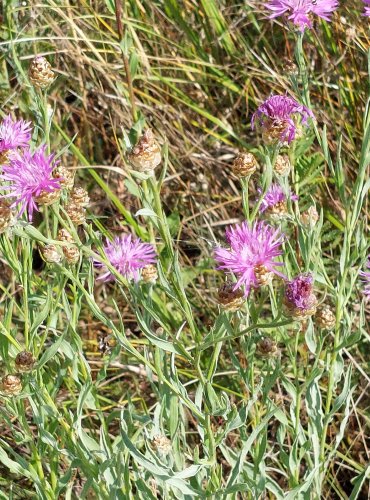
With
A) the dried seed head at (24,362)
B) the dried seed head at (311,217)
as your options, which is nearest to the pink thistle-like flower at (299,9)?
the dried seed head at (311,217)

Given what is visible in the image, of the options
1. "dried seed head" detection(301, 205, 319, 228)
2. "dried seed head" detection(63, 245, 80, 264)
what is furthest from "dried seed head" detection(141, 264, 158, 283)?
"dried seed head" detection(301, 205, 319, 228)

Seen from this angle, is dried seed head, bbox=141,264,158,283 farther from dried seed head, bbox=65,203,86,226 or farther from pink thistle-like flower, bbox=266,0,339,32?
pink thistle-like flower, bbox=266,0,339,32

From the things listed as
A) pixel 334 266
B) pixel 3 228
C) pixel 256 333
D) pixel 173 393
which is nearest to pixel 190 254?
pixel 334 266

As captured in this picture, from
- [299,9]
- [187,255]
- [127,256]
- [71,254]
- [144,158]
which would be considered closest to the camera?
[144,158]

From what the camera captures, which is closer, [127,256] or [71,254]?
[71,254]

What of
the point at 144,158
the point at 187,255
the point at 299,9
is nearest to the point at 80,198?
the point at 144,158

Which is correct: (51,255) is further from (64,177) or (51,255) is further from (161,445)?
(161,445)

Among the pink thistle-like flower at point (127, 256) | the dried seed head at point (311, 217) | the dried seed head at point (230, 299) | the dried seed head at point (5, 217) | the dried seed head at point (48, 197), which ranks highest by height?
the dried seed head at point (48, 197)

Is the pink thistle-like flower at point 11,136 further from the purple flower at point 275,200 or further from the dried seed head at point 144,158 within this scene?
the purple flower at point 275,200
